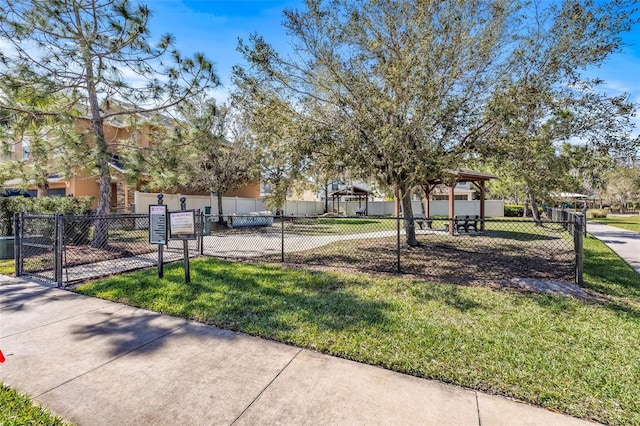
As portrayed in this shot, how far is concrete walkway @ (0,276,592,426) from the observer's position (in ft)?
7.88

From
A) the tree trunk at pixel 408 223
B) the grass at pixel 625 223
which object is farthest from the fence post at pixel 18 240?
the grass at pixel 625 223

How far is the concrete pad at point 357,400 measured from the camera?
237cm

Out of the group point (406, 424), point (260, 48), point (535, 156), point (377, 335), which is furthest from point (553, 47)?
point (406, 424)

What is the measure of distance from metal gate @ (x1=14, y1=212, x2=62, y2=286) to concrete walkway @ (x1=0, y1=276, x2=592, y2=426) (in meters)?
2.33

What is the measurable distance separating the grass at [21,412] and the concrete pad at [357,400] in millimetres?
1384

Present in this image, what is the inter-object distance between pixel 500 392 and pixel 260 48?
7.14 meters

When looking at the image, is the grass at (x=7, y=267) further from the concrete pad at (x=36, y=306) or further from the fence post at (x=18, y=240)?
the concrete pad at (x=36, y=306)

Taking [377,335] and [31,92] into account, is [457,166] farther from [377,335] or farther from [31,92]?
[31,92]

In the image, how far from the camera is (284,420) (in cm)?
237

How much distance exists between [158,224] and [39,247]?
292cm

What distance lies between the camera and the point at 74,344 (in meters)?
3.60

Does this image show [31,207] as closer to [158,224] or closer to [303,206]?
[158,224]

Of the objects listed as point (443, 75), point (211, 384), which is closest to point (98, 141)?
point (211, 384)

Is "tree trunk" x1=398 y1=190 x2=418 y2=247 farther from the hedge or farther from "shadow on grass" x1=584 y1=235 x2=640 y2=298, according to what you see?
the hedge
